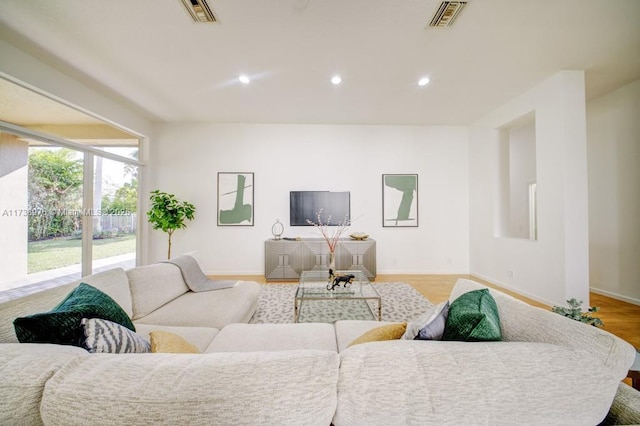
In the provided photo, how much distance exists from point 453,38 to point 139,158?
17.2ft

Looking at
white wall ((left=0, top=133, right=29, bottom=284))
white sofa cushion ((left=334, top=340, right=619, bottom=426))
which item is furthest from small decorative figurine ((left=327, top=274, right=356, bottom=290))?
white wall ((left=0, top=133, right=29, bottom=284))

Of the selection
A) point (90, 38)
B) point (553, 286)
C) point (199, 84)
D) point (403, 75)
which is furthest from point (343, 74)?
point (553, 286)

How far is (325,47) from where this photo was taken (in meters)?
2.48

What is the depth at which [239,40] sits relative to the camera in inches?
94.0

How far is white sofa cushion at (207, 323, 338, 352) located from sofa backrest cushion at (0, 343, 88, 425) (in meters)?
0.83

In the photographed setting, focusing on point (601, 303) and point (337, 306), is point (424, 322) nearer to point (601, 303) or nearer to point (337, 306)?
point (337, 306)

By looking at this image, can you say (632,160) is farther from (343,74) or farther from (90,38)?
(90,38)

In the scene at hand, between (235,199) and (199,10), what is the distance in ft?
9.97

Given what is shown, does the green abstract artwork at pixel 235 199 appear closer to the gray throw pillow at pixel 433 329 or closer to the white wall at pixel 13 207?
the white wall at pixel 13 207


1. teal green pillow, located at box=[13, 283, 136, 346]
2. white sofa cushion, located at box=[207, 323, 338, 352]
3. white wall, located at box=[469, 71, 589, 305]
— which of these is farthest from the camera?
white wall, located at box=[469, 71, 589, 305]

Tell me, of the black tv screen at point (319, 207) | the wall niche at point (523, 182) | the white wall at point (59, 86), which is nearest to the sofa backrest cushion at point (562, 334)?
the black tv screen at point (319, 207)

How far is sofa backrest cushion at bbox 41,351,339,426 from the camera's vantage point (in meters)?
0.54

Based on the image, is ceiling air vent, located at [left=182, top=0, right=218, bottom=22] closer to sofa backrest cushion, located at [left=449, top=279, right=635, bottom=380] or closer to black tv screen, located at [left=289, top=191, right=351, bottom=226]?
black tv screen, located at [left=289, top=191, right=351, bottom=226]

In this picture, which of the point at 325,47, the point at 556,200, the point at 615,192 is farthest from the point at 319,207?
the point at 615,192
